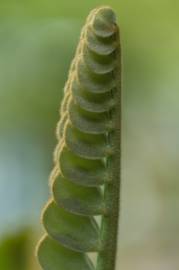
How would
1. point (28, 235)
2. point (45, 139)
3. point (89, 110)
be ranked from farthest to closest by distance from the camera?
point (45, 139)
point (28, 235)
point (89, 110)

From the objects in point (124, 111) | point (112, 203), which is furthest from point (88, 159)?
point (124, 111)

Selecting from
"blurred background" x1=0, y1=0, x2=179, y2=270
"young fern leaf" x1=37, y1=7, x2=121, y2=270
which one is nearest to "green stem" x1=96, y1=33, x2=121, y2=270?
"young fern leaf" x1=37, y1=7, x2=121, y2=270

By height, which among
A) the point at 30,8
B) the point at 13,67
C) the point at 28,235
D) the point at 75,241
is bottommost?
the point at 28,235

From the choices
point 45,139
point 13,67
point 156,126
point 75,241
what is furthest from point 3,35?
point 75,241

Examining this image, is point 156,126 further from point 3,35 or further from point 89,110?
point 89,110

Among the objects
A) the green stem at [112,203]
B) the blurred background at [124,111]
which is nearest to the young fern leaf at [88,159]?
the green stem at [112,203]

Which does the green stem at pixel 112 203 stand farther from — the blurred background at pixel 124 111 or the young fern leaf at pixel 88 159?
the blurred background at pixel 124 111

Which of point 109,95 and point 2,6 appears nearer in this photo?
point 109,95
